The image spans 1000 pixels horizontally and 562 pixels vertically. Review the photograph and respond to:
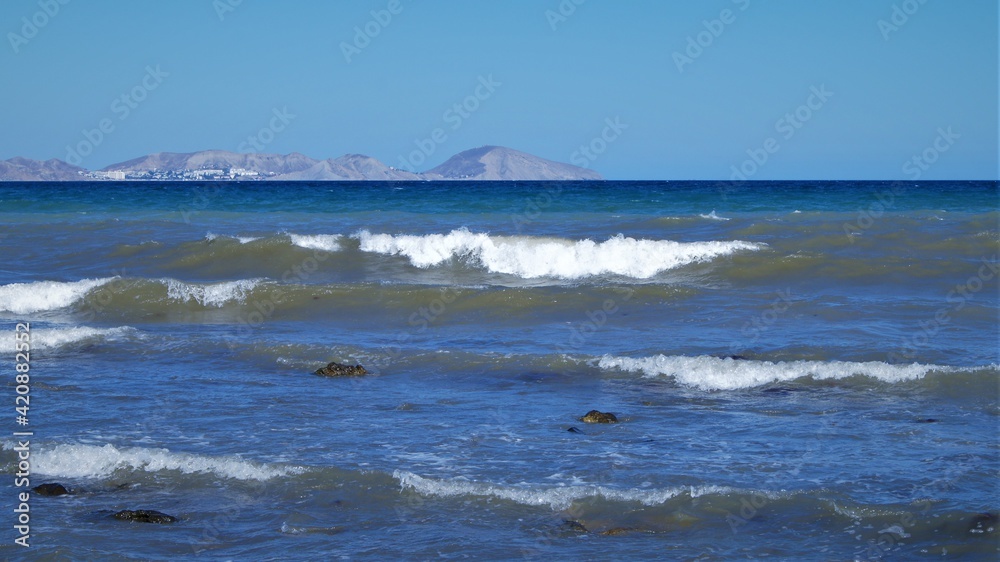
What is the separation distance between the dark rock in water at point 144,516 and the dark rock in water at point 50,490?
0.67m

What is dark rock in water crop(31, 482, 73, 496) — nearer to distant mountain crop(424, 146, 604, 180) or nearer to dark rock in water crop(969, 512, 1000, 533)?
dark rock in water crop(969, 512, 1000, 533)

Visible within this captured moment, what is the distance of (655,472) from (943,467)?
1973 millimetres

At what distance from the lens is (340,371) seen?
31.0ft

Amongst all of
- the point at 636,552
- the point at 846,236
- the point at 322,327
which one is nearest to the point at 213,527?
the point at 636,552

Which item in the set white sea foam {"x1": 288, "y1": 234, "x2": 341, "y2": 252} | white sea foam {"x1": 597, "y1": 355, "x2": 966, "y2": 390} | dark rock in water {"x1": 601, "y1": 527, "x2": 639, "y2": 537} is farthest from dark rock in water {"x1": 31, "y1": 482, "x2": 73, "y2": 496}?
white sea foam {"x1": 288, "y1": 234, "x2": 341, "y2": 252}

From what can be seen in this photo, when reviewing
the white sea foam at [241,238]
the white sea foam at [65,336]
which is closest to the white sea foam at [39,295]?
the white sea foam at [65,336]

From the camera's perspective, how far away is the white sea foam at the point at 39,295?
14602 mm

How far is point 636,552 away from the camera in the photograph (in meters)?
4.99

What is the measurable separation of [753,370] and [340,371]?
4.19 m

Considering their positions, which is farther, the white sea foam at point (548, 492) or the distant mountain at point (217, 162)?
the distant mountain at point (217, 162)

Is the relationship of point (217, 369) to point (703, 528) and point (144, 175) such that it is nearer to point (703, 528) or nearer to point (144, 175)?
point (703, 528)

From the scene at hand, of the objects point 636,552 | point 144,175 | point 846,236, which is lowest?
point 636,552

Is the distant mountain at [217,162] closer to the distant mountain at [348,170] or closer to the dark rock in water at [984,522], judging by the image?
the distant mountain at [348,170]

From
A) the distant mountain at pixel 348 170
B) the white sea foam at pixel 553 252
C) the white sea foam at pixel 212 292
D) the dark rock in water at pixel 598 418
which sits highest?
the distant mountain at pixel 348 170
